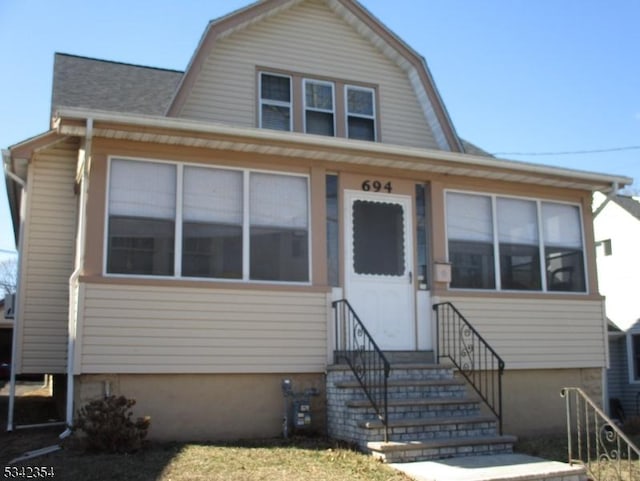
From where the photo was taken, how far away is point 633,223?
19688mm

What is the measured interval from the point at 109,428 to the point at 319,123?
598cm

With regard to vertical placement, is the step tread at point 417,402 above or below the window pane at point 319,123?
→ below

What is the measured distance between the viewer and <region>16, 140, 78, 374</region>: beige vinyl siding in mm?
9883

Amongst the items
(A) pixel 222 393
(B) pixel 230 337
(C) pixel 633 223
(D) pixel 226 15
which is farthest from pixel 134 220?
(C) pixel 633 223

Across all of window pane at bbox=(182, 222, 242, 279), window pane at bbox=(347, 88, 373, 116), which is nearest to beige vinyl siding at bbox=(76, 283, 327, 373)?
window pane at bbox=(182, 222, 242, 279)

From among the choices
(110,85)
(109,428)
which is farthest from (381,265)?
(110,85)

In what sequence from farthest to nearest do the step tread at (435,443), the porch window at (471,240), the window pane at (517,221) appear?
the window pane at (517,221) → the porch window at (471,240) → the step tread at (435,443)

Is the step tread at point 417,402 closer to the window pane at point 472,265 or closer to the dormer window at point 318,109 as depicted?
the window pane at point 472,265

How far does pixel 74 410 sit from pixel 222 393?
1.76m

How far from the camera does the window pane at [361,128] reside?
1148cm

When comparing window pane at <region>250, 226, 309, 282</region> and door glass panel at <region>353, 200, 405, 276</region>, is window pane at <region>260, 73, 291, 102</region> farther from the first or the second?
window pane at <region>250, 226, 309, 282</region>

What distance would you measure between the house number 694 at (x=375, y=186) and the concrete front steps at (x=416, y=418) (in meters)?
2.54

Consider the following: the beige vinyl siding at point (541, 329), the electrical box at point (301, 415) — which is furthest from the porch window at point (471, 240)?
the electrical box at point (301, 415)

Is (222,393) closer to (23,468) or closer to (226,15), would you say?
(23,468)
